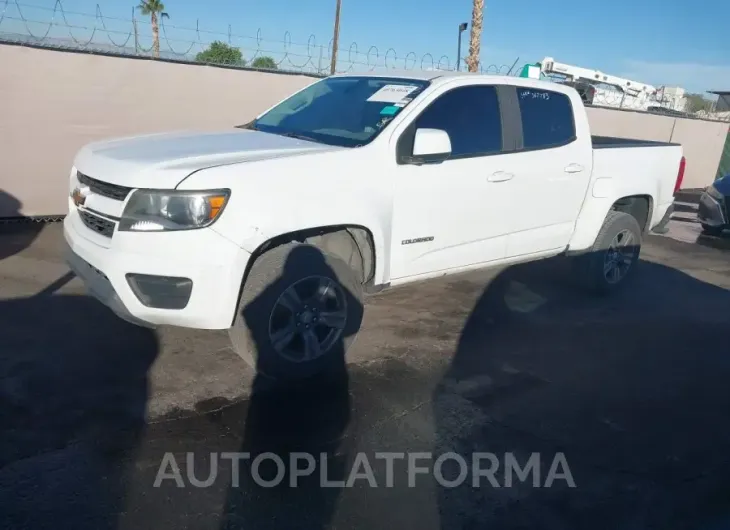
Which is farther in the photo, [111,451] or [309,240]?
[309,240]

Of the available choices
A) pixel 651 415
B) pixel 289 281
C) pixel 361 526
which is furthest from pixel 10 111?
pixel 651 415

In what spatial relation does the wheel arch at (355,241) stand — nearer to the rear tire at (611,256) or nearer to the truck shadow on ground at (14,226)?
the rear tire at (611,256)

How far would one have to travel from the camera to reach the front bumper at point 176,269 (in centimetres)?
339

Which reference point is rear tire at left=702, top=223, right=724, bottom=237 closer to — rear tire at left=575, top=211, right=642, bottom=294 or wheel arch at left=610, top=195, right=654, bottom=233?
wheel arch at left=610, top=195, right=654, bottom=233

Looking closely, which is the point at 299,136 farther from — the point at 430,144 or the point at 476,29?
the point at 476,29

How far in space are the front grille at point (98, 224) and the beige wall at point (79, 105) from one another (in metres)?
4.64

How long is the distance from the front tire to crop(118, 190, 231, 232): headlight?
46 centimetres

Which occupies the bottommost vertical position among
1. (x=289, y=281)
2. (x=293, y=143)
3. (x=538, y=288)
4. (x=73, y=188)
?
(x=538, y=288)

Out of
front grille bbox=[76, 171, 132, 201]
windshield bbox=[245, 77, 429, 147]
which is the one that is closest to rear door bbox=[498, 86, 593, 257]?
windshield bbox=[245, 77, 429, 147]

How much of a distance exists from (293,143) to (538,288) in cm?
347

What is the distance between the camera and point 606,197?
19.2ft

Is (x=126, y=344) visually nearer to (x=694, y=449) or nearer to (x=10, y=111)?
(x=694, y=449)

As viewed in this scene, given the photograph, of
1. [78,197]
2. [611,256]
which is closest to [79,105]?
[78,197]

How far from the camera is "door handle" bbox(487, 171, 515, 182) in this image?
4.73 m
